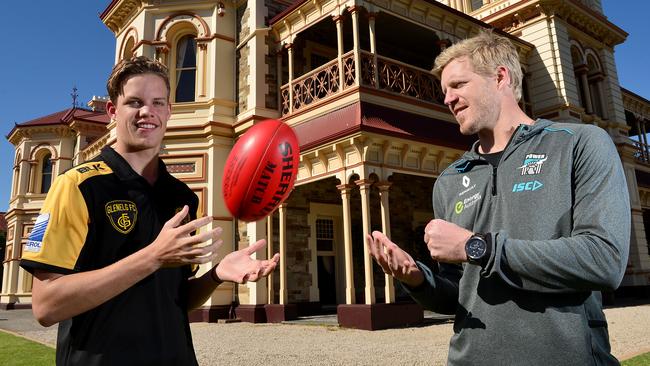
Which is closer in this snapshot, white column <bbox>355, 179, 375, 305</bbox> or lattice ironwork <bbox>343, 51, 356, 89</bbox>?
white column <bbox>355, 179, 375, 305</bbox>

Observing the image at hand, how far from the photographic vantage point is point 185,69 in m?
14.5

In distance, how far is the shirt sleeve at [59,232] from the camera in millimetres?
1598

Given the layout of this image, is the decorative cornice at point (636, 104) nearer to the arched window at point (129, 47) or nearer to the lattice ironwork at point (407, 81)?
the lattice ironwork at point (407, 81)

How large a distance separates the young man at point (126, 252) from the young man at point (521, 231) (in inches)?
35.5

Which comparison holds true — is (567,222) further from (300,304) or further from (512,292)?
(300,304)

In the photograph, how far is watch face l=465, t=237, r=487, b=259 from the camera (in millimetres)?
1594

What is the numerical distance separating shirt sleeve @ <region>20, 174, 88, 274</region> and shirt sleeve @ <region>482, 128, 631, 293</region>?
1514 mm

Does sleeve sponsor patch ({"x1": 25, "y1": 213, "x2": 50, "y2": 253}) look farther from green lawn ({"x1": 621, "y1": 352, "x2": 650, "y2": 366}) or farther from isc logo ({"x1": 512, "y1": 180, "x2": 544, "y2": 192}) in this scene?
green lawn ({"x1": 621, "y1": 352, "x2": 650, "y2": 366})

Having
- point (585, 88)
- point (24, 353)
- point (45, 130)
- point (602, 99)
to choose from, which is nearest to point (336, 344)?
point (24, 353)

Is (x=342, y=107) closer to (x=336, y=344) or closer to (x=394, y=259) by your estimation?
(x=336, y=344)

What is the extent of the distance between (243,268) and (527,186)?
4.17 ft

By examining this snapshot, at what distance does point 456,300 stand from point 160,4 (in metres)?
14.9

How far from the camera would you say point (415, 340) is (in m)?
7.69

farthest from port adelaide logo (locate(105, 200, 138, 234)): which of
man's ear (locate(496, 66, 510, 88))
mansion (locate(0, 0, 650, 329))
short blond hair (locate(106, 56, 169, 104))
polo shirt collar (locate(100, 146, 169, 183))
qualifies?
mansion (locate(0, 0, 650, 329))
